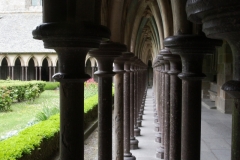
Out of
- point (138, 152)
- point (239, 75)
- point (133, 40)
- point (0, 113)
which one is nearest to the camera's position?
point (239, 75)

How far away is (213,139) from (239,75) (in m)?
5.92

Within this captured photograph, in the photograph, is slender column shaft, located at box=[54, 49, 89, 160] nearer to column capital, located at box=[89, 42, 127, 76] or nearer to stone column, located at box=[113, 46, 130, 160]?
column capital, located at box=[89, 42, 127, 76]

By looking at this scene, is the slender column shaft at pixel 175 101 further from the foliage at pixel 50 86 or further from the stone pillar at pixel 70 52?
the foliage at pixel 50 86

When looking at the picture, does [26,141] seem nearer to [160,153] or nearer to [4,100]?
[160,153]

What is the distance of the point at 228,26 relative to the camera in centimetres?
117

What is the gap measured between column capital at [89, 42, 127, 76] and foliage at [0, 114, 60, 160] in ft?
7.09

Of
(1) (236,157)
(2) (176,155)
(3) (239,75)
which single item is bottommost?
(2) (176,155)

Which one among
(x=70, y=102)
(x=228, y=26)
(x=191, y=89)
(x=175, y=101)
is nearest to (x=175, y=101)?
(x=175, y=101)

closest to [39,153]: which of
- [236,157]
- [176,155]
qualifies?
[176,155]

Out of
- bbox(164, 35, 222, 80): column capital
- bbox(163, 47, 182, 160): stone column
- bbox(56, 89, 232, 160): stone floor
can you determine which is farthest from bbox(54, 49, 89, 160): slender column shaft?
bbox(56, 89, 232, 160): stone floor

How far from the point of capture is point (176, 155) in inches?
145

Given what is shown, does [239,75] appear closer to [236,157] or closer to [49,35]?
[236,157]

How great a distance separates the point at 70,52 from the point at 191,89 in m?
0.97

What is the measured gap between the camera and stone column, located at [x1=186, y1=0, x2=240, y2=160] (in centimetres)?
112
